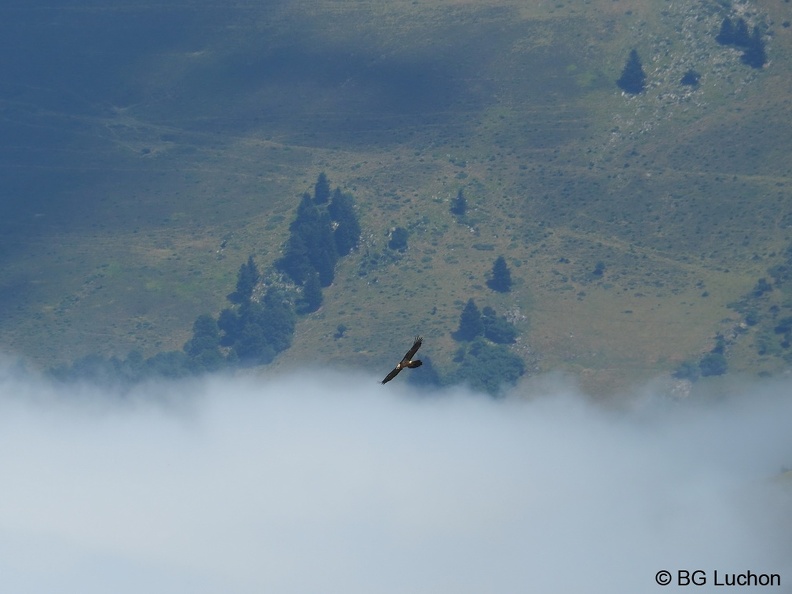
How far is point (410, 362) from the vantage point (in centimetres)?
14650
